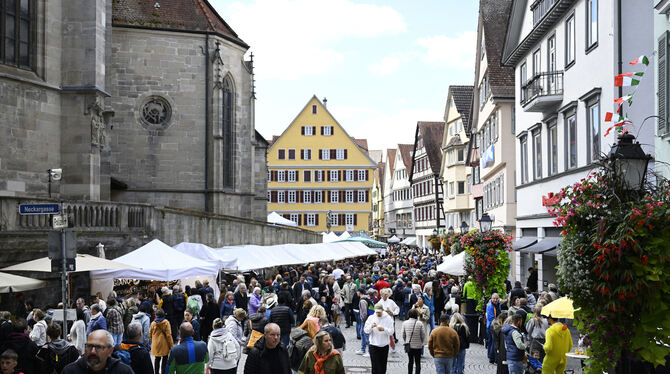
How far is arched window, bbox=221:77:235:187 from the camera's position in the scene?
1570 inches

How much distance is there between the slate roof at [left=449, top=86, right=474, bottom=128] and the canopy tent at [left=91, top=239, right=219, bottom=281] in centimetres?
3959

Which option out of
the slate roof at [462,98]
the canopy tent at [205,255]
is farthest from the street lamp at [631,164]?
the slate roof at [462,98]

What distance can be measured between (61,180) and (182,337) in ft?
57.3

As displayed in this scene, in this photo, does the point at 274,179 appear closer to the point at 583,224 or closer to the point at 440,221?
the point at 440,221

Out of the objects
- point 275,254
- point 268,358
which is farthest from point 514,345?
point 275,254

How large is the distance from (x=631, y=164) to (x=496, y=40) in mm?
31556

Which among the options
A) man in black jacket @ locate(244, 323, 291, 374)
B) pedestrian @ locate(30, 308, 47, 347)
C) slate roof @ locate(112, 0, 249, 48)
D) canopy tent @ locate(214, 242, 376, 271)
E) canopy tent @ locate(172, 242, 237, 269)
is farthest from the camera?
slate roof @ locate(112, 0, 249, 48)

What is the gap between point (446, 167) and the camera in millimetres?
61312

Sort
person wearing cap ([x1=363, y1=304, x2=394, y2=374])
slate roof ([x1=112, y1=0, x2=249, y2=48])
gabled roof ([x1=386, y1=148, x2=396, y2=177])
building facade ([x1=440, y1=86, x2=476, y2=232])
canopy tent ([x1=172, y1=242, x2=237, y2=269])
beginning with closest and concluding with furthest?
person wearing cap ([x1=363, y1=304, x2=394, y2=374]) < canopy tent ([x1=172, y1=242, x2=237, y2=269]) < slate roof ([x1=112, y1=0, x2=249, y2=48]) < building facade ([x1=440, y1=86, x2=476, y2=232]) < gabled roof ([x1=386, y1=148, x2=396, y2=177])

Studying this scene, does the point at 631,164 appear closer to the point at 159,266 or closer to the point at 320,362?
the point at 320,362

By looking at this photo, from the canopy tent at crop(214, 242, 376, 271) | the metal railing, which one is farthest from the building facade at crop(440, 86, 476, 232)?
the metal railing

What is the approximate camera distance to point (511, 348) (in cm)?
1181

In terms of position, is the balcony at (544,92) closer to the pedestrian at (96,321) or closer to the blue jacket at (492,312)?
the blue jacket at (492,312)

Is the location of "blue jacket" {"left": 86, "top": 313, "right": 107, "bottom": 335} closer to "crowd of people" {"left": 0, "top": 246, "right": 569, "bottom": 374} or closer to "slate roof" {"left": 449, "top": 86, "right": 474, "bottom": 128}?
"crowd of people" {"left": 0, "top": 246, "right": 569, "bottom": 374}
